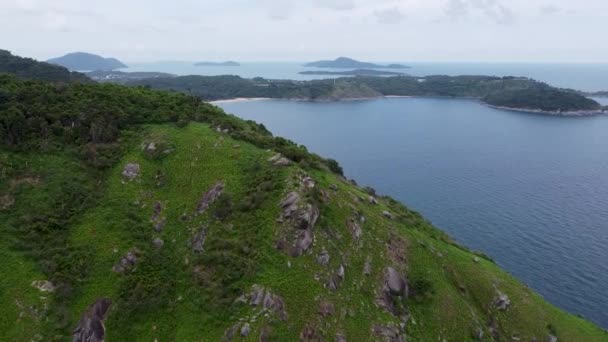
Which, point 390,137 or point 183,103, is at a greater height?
point 183,103

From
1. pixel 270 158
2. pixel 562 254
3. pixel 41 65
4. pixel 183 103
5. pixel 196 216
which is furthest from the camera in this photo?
pixel 41 65

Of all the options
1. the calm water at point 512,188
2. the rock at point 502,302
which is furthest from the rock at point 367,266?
the calm water at point 512,188

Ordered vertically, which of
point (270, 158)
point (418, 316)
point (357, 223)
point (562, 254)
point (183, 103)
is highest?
point (183, 103)

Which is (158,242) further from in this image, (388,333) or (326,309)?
(388,333)

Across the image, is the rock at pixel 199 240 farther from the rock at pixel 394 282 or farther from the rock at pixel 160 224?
the rock at pixel 394 282

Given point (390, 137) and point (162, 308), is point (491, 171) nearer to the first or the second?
point (390, 137)

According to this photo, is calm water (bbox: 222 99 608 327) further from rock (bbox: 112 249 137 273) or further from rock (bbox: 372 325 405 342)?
rock (bbox: 112 249 137 273)

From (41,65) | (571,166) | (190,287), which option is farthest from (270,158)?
(41,65)
